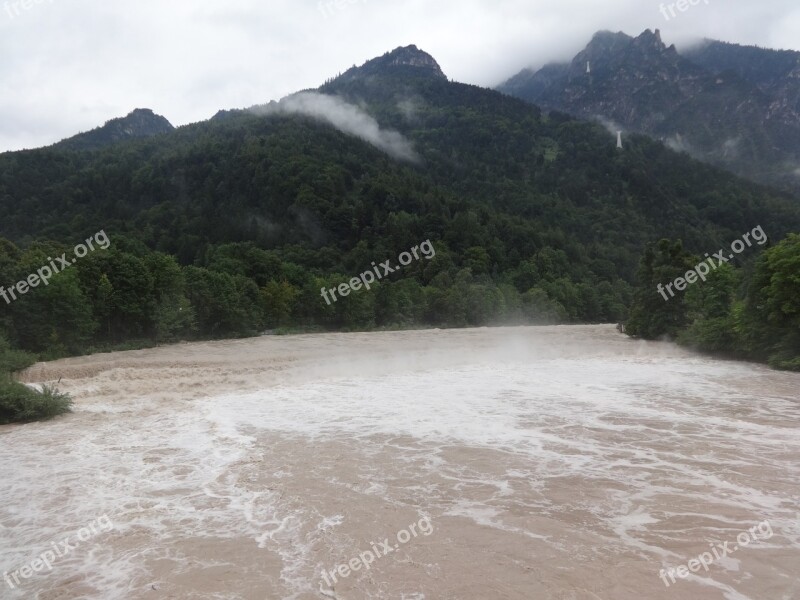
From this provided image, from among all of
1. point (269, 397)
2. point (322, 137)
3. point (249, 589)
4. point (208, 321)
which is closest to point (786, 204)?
point (322, 137)

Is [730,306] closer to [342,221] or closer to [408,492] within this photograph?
[408,492]

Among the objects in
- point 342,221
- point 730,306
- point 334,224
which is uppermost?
point 342,221

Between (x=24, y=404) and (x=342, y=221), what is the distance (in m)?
93.9

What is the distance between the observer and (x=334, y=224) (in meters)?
109

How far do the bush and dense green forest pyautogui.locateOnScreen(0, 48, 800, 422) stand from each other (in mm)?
13809

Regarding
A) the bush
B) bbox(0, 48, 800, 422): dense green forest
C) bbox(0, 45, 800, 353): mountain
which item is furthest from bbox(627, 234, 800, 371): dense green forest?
the bush

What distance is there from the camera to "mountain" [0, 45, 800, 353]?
43.2 meters

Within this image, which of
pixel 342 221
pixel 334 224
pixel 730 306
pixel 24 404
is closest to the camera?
pixel 24 404

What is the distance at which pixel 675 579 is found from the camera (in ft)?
24.0

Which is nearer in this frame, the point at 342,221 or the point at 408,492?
the point at 408,492

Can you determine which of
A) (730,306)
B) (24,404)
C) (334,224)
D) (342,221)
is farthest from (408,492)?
(342,221)

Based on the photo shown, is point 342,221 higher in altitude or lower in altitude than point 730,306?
higher

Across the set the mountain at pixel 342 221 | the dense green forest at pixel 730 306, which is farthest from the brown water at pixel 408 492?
the mountain at pixel 342 221

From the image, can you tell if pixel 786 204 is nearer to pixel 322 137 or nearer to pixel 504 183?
pixel 504 183
